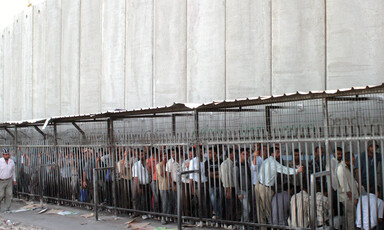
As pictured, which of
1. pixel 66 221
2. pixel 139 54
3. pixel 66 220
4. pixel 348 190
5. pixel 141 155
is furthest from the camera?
pixel 139 54

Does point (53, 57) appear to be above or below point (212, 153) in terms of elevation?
above

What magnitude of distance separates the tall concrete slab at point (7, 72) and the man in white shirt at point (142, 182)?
16.0 metres

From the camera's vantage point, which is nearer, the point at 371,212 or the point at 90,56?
the point at 371,212

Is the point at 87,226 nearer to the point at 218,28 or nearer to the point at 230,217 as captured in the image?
the point at 230,217

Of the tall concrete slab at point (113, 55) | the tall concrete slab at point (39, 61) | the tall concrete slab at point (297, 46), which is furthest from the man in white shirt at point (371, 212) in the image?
the tall concrete slab at point (39, 61)

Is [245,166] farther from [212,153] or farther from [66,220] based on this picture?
[66,220]

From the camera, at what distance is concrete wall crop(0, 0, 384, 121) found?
33.7ft

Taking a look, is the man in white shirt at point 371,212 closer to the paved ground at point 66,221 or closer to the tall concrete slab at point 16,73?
the paved ground at point 66,221

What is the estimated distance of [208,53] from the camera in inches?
525

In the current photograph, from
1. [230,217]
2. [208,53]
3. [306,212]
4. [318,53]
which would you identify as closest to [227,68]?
[208,53]

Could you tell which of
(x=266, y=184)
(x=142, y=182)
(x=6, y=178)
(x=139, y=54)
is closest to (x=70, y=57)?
(x=139, y=54)

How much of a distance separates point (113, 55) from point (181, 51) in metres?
3.57

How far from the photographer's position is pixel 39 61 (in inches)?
814

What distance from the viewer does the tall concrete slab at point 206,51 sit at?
13023 millimetres
